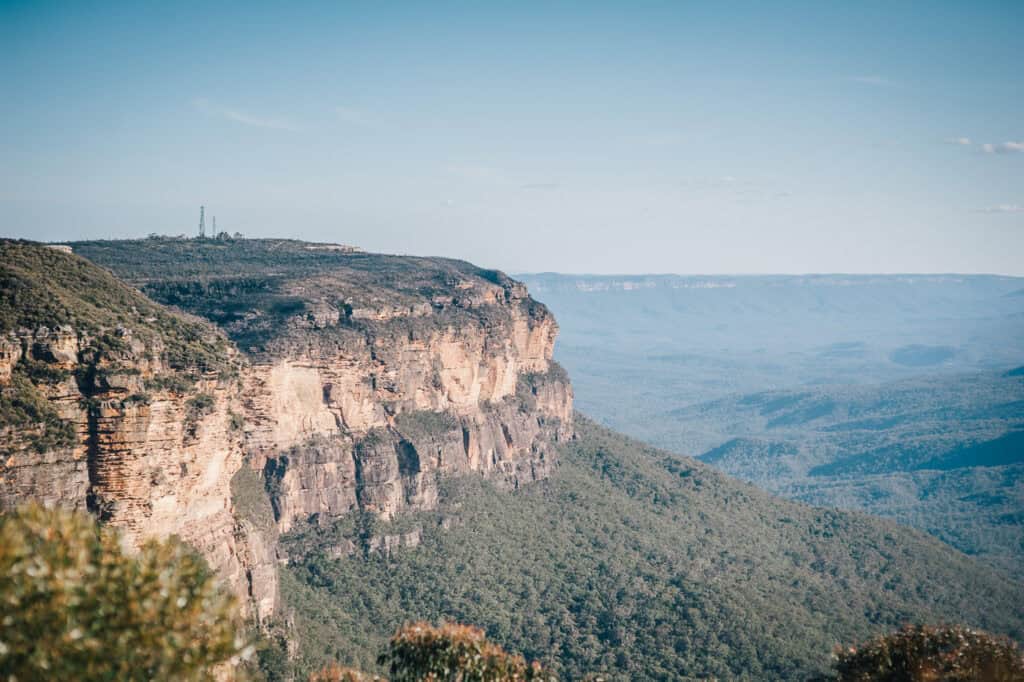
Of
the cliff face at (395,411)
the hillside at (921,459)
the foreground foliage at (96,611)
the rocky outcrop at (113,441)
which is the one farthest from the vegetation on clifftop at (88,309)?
the hillside at (921,459)

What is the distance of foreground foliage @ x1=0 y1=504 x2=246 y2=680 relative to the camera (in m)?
13.8

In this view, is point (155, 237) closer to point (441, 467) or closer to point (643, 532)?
point (441, 467)

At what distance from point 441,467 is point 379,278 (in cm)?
1840

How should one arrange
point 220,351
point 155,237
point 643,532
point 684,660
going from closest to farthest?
1. point 220,351
2. point 684,660
3. point 643,532
4. point 155,237

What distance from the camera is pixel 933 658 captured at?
2559 centimetres

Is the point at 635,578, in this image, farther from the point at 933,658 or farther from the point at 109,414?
the point at 109,414

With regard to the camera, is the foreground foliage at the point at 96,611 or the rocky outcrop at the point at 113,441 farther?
the rocky outcrop at the point at 113,441

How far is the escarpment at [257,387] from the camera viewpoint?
97.2 ft

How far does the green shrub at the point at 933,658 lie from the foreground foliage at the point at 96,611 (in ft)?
60.8

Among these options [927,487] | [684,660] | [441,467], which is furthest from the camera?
[927,487]

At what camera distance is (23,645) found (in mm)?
13656

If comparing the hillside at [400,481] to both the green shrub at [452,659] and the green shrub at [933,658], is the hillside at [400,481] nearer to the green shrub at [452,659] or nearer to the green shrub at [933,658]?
the green shrub at [452,659]

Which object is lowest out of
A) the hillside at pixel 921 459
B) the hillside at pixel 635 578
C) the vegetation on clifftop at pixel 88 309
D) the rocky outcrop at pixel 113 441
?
the hillside at pixel 921 459

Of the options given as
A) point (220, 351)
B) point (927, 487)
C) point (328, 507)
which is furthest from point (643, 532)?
point (927, 487)
